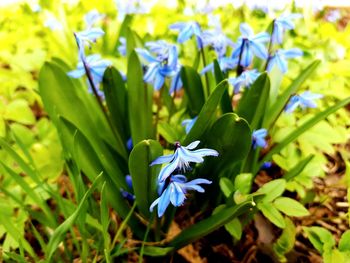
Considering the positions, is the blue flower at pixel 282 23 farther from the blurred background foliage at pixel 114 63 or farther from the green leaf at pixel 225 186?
the green leaf at pixel 225 186

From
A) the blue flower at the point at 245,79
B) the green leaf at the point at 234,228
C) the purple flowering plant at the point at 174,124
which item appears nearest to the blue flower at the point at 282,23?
the purple flowering plant at the point at 174,124

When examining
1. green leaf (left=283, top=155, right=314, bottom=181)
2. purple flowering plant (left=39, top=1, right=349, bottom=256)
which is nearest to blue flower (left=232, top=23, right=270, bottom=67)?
purple flowering plant (left=39, top=1, right=349, bottom=256)

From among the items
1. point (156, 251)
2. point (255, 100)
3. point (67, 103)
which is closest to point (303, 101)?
point (255, 100)

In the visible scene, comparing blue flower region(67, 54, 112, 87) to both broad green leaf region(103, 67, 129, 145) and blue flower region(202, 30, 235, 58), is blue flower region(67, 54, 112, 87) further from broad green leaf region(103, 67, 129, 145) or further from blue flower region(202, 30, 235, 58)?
blue flower region(202, 30, 235, 58)

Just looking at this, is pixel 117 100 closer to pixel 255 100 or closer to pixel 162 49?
pixel 162 49

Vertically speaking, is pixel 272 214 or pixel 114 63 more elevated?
pixel 114 63
